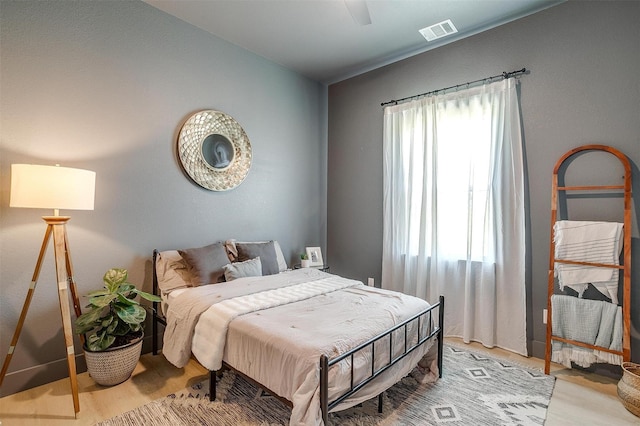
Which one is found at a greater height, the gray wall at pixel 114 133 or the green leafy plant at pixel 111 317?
the gray wall at pixel 114 133

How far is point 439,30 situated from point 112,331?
3.79 meters

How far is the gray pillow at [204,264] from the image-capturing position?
2646mm

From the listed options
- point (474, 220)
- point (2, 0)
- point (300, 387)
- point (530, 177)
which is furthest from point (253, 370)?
point (2, 0)

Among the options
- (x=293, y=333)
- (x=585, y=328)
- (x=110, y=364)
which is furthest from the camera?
(x=585, y=328)

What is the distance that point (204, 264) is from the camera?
2.70 m

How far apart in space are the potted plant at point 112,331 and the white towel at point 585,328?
124 inches

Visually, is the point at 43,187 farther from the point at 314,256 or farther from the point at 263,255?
the point at 314,256

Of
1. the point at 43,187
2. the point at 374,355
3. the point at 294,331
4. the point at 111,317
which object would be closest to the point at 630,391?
the point at 374,355

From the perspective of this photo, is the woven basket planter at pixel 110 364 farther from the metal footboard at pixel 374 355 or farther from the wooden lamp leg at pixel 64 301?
the metal footboard at pixel 374 355

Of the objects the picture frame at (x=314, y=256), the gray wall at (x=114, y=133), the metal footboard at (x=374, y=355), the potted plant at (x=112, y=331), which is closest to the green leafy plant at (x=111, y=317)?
the potted plant at (x=112, y=331)

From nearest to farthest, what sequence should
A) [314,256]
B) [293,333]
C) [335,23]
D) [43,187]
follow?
[293,333] → [43,187] → [335,23] → [314,256]

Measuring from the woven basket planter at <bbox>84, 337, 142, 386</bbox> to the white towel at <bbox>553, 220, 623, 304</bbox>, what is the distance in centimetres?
337

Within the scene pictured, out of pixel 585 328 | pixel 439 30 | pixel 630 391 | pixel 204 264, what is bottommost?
pixel 630 391

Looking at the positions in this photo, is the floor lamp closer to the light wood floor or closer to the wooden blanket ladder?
the light wood floor
